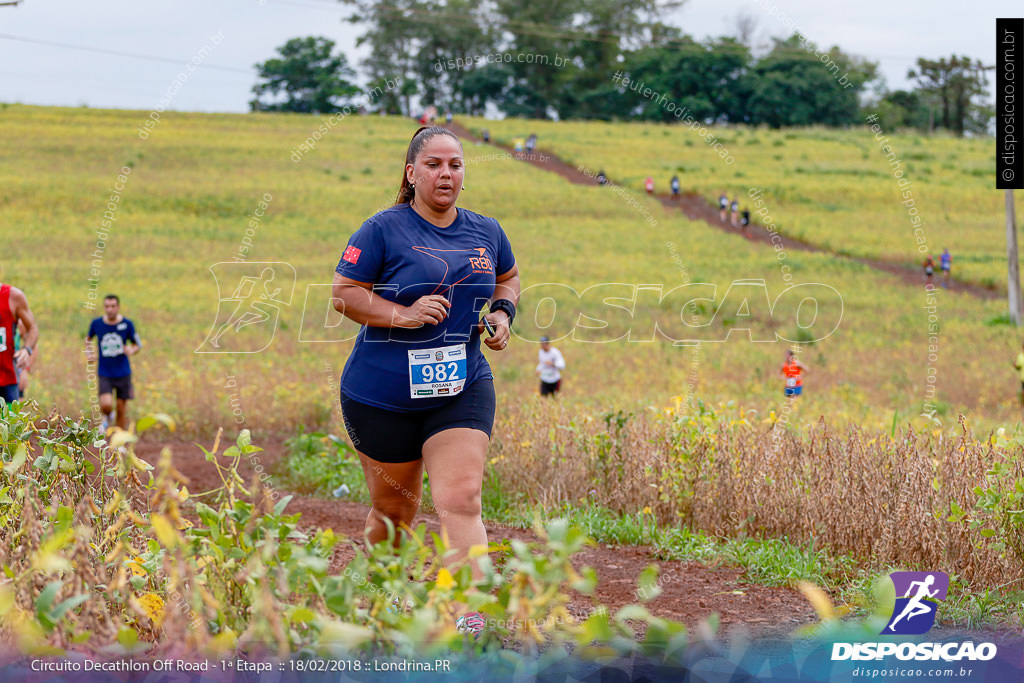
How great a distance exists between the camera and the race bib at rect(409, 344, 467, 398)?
355 cm

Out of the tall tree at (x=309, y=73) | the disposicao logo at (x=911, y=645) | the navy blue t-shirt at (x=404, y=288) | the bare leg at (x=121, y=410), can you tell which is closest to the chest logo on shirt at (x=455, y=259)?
the navy blue t-shirt at (x=404, y=288)

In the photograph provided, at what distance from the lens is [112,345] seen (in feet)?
33.7

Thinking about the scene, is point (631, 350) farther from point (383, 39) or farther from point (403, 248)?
point (383, 39)

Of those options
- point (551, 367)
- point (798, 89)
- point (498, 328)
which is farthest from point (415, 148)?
point (798, 89)

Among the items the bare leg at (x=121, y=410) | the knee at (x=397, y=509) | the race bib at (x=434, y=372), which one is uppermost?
the race bib at (x=434, y=372)

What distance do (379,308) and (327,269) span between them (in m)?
25.2

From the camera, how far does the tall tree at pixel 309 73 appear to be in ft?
174

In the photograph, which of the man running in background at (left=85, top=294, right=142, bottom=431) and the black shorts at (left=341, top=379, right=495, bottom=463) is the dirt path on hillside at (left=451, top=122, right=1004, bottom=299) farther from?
the black shorts at (left=341, top=379, right=495, bottom=463)

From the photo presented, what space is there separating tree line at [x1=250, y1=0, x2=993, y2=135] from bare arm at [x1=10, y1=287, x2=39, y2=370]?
31447 mm

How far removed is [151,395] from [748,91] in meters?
55.1

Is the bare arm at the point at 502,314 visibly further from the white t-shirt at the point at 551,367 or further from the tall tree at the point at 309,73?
the tall tree at the point at 309,73

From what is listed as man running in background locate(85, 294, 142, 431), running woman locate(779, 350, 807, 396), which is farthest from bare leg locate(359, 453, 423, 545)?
running woman locate(779, 350, 807, 396)

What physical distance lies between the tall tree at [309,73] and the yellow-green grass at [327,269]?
1.83 metres

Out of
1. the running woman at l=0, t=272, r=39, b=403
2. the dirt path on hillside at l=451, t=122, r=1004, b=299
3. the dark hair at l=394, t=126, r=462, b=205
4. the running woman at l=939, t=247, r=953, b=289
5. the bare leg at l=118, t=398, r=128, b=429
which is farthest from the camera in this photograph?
the dirt path on hillside at l=451, t=122, r=1004, b=299
